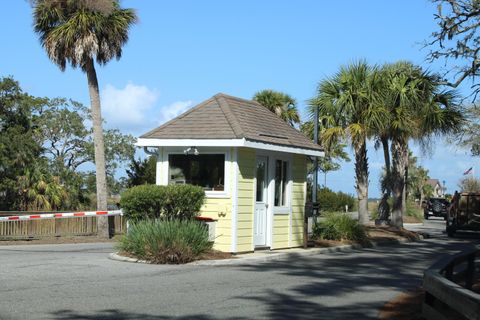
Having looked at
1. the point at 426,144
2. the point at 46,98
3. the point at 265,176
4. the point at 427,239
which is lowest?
the point at 427,239

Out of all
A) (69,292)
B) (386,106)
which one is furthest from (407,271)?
(386,106)

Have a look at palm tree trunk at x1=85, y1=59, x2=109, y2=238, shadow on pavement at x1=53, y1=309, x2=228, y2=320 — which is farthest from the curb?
palm tree trunk at x1=85, y1=59, x2=109, y2=238

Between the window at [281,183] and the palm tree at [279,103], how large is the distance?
60.3ft

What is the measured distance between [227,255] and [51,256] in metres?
4.13

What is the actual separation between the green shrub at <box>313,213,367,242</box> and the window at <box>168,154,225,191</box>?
537 centimetres

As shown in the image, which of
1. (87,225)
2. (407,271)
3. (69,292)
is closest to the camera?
(69,292)

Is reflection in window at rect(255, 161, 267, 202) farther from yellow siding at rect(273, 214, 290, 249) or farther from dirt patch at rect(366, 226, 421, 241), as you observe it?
dirt patch at rect(366, 226, 421, 241)

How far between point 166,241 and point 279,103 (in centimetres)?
2347

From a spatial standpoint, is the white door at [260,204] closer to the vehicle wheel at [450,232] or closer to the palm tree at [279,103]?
the vehicle wheel at [450,232]

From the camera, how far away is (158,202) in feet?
47.9

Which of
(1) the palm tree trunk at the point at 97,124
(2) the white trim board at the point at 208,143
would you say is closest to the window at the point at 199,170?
(2) the white trim board at the point at 208,143

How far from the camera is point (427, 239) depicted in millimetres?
26172

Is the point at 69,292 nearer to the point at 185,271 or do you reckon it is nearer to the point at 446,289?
the point at 185,271

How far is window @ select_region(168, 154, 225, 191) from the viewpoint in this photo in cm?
1572
